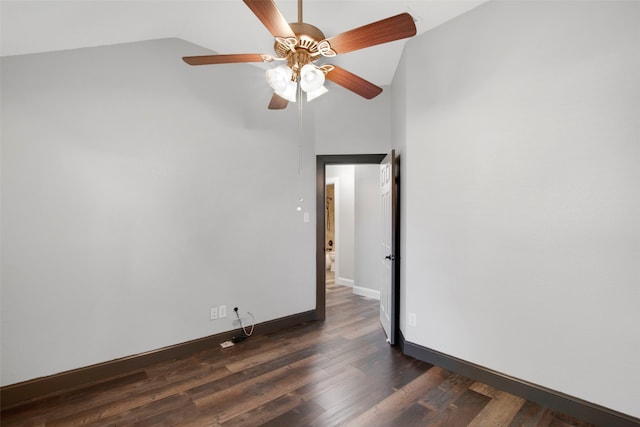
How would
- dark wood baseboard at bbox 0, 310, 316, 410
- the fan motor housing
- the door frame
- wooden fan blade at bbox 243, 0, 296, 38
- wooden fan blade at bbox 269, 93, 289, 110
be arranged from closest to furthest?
wooden fan blade at bbox 243, 0, 296, 38, the fan motor housing, dark wood baseboard at bbox 0, 310, 316, 410, wooden fan blade at bbox 269, 93, 289, 110, the door frame

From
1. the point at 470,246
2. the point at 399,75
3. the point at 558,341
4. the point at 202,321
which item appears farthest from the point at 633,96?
the point at 202,321

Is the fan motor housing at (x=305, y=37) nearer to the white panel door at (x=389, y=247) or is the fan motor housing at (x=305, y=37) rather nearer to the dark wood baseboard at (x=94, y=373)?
the white panel door at (x=389, y=247)

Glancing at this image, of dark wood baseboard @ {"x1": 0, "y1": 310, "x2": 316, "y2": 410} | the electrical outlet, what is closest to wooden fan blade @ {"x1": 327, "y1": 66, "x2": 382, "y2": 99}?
the electrical outlet

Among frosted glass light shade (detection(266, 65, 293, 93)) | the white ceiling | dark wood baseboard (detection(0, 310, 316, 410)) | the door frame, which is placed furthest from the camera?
the door frame

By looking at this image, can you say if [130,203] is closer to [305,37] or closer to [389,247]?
[305,37]

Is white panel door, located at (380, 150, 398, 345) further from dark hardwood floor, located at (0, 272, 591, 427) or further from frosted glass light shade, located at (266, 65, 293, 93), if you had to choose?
frosted glass light shade, located at (266, 65, 293, 93)

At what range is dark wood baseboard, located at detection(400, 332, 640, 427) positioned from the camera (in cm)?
177

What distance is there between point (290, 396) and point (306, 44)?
2.35 metres

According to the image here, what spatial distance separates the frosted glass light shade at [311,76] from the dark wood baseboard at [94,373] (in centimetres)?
258

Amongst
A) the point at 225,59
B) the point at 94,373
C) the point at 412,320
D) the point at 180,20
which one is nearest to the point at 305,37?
the point at 225,59

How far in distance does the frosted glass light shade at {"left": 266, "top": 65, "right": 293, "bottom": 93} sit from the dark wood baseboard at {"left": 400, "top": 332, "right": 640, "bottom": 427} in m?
2.50

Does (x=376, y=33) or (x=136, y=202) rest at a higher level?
(x=376, y=33)

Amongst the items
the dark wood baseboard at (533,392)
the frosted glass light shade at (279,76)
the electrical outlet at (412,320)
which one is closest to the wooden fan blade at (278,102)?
the frosted glass light shade at (279,76)

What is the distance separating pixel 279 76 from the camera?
1.70 m
